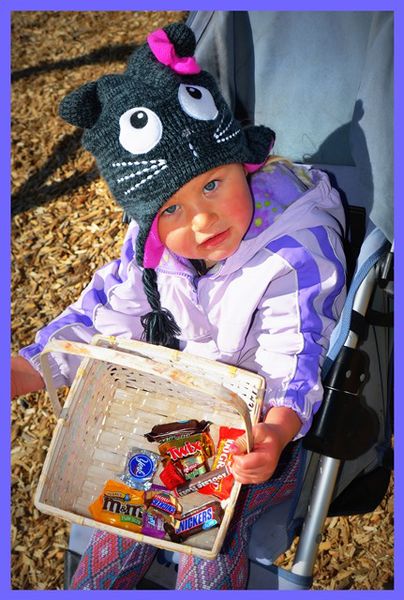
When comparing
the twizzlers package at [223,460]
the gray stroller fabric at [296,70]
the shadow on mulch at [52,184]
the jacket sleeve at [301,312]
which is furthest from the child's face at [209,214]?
the shadow on mulch at [52,184]

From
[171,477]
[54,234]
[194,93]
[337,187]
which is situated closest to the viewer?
[194,93]

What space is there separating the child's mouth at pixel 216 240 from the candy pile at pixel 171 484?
529mm

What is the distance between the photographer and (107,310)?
1.81m

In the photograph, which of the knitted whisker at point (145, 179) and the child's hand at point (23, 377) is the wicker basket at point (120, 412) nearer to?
the child's hand at point (23, 377)

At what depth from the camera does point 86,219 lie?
9.39 ft

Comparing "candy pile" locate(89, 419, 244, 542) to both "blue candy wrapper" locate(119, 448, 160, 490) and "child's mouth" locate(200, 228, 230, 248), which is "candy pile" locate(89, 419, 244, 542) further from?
"child's mouth" locate(200, 228, 230, 248)

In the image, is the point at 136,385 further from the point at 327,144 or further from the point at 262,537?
the point at 327,144

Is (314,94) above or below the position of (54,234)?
above

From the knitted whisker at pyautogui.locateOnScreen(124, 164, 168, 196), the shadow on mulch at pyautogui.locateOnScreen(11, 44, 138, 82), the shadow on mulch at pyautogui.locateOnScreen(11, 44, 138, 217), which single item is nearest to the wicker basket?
the knitted whisker at pyautogui.locateOnScreen(124, 164, 168, 196)

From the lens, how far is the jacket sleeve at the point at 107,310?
69.2 inches

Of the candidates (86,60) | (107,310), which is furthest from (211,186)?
(86,60)

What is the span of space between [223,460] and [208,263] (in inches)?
21.6

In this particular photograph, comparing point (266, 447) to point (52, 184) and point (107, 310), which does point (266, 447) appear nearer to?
point (107, 310)

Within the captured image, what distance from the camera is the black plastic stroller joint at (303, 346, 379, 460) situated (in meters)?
1.46
